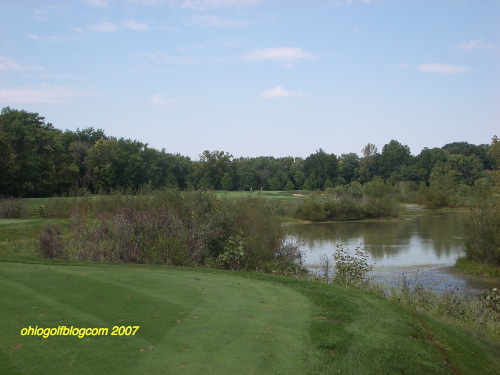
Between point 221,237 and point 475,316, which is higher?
point 221,237

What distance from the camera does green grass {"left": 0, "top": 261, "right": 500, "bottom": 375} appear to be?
4.96 m

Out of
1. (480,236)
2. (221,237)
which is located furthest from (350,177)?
(221,237)

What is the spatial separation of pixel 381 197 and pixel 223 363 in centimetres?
5816

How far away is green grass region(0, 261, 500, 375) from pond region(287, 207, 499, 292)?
36.0 ft

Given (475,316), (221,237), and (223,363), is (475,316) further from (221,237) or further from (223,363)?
(221,237)

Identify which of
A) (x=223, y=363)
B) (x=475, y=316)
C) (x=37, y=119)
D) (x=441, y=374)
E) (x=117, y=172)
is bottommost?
(x=475, y=316)

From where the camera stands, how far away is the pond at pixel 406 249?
21141 millimetres

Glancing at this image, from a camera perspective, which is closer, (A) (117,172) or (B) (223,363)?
(B) (223,363)

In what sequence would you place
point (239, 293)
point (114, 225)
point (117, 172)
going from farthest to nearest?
point (117, 172), point (114, 225), point (239, 293)

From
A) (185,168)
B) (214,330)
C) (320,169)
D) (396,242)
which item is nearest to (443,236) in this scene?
(396,242)

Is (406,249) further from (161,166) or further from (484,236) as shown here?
(161,166)

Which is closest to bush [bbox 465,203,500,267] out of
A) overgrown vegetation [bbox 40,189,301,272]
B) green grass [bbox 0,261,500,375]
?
overgrown vegetation [bbox 40,189,301,272]

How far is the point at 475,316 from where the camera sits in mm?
11086

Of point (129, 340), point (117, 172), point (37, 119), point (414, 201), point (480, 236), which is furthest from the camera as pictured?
point (414, 201)
